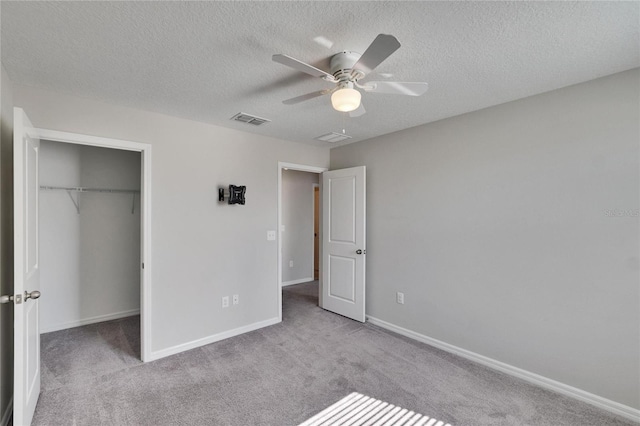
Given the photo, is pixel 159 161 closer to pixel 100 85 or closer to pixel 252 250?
pixel 100 85

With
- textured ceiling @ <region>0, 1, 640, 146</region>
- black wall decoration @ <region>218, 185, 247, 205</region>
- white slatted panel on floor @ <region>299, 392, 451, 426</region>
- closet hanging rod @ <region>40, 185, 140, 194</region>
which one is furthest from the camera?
closet hanging rod @ <region>40, 185, 140, 194</region>

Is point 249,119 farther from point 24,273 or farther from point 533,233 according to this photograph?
point 533,233

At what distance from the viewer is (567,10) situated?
4.71 feet

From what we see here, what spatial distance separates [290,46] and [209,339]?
294 cm

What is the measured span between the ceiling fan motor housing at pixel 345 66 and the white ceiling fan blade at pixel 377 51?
0.15 meters

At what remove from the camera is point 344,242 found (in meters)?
3.98

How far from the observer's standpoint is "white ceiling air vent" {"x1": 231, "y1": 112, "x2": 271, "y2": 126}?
9.53ft

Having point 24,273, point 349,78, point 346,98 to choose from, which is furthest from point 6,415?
point 349,78

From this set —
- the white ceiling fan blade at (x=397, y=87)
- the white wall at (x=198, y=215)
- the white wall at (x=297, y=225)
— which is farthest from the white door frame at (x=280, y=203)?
the white ceiling fan blade at (x=397, y=87)

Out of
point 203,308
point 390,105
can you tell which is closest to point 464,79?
point 390,105

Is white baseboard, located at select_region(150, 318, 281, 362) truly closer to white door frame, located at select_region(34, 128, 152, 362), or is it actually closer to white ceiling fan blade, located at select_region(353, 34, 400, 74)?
white door frame, located at select_region(34, 128, 152, 362)

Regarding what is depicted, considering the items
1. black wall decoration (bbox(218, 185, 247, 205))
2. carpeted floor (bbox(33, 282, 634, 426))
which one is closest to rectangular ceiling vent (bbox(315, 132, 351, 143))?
black wall decoration (bbox(218, 185, 247, 205))

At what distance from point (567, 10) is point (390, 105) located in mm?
1344

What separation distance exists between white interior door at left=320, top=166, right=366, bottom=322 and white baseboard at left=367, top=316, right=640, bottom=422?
781mm
